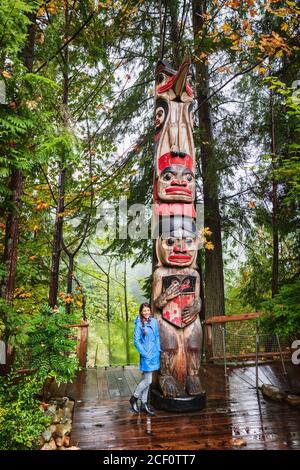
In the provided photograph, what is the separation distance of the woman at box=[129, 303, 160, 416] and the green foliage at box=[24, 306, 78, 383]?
87cm

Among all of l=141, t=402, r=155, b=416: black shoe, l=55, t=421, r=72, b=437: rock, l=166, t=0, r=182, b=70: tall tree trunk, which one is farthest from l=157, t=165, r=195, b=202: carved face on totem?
l=166, t=0, r=182, b=70: tall tree trunk

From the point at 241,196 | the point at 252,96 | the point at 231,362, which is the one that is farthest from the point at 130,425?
the point at 252,96

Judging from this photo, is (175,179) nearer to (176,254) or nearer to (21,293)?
(176,254)

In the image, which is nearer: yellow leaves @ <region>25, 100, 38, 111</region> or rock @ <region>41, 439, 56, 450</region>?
rock @ <region>41, 439, 56, 450</region>

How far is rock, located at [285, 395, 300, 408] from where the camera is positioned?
4.93 m

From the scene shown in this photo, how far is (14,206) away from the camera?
15.5 feet

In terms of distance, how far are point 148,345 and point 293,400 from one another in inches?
88.2

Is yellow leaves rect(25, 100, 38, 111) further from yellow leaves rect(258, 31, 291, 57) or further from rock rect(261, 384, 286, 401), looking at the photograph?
rock rect(261, 384, 286, 401)

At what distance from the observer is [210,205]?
9.19 meters

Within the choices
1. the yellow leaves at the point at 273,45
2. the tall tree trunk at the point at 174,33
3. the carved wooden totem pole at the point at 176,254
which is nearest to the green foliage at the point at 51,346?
the carved wooden totem pole at the point at 176,254

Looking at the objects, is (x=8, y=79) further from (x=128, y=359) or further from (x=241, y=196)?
(x=128, y=359)

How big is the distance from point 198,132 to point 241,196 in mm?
2010

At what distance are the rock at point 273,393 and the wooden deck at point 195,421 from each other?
11 cm

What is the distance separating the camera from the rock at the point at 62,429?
4.12 metres
